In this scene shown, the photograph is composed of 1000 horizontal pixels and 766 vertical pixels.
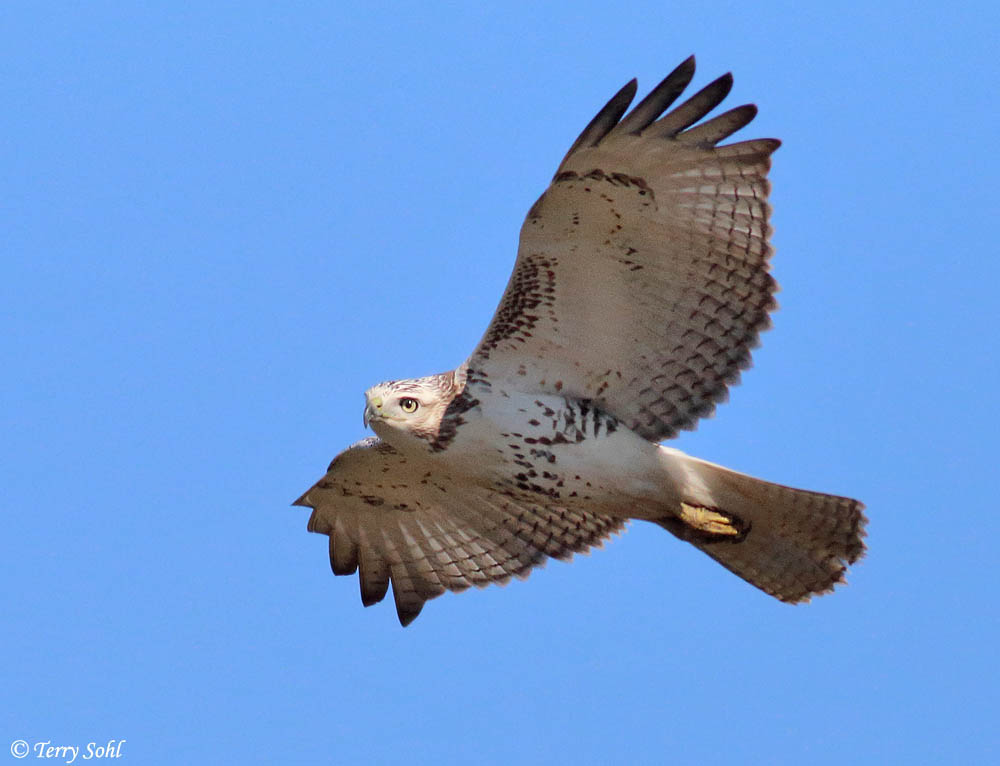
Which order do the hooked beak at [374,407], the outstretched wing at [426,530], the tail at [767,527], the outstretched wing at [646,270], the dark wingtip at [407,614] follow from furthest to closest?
the dark wingtip at [407,614] → the outstretched wing at [426,530] → the tail at [767,527] → the hooked beak at [374,407] → the outstretched wing at [646,270]

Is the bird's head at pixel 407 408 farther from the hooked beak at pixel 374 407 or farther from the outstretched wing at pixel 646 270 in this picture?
the outstretched wing at pixel 646 270

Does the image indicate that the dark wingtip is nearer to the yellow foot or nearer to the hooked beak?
the hooked beak

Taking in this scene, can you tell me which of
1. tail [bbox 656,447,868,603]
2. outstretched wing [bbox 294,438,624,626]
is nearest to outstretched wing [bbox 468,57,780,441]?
tail [bbox 656,447,868,603]

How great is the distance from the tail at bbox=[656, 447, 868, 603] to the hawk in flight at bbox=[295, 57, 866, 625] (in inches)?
0.4

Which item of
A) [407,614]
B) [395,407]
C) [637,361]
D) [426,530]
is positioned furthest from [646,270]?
[407,614]

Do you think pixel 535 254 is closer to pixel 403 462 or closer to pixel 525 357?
pixel 525 357

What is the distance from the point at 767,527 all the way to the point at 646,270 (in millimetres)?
1781

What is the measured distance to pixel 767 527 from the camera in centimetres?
914

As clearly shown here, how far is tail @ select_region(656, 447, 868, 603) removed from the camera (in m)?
8.95

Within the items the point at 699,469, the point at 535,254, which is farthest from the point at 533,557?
the point at 535,254

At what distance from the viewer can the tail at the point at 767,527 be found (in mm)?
8953

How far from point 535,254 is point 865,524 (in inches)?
103

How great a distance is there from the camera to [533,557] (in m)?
10.3

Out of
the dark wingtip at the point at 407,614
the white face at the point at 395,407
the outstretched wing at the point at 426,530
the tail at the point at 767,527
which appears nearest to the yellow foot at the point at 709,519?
the tail at the point at 767,527
